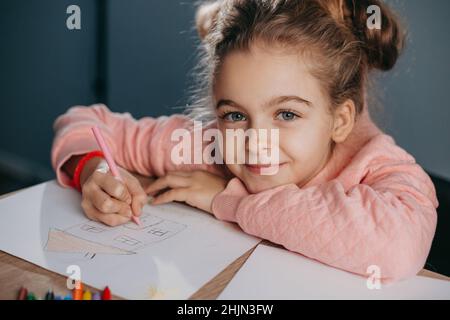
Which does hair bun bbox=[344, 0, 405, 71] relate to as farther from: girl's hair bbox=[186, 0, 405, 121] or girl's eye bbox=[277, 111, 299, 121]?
girl's eye bbox=[277, 111, 299, 121]

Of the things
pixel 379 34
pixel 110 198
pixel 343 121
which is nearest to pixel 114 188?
pixel 110 198

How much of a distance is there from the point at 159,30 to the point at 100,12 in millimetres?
268

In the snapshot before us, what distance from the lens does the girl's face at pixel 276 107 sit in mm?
693

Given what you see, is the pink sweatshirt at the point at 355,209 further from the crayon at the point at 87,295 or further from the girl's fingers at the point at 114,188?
the crayon at the point at 87,295

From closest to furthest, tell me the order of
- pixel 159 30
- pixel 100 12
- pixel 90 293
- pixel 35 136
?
pixel 90 293
pixel 159 30
pixel 100 12
pixel 35 136

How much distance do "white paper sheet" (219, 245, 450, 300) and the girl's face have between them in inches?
6.7

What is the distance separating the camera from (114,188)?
0.70 metres

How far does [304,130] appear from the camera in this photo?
723mm

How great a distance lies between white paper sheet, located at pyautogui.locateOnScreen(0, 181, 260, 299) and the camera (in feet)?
1.78

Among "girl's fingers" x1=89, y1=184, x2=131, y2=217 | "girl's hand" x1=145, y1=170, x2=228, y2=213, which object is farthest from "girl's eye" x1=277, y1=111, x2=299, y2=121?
"girl's fingers" x1=89, y1=184, x2=131, y2=217

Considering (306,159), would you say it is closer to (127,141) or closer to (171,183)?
(171,183)

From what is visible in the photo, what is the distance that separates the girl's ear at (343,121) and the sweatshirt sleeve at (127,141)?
21 centimetres
